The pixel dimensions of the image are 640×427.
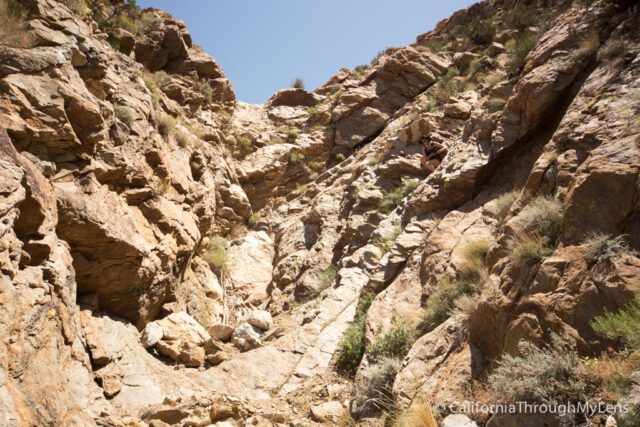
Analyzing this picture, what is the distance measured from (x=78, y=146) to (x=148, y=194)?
2038mm

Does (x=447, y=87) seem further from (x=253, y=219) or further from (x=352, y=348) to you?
(x=352, y=348)

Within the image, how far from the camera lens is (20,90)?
5.91 metres

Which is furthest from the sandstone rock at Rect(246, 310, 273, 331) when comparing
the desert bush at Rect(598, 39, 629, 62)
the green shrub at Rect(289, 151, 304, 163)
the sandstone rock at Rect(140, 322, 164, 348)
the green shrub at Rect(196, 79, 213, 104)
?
the green shrub at Rect(196, 79, 213, 104)

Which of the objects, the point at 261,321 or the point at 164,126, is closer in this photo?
the point at 261,321

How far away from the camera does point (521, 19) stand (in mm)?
14602

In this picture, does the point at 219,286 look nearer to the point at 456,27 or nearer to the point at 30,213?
the point at 30,213

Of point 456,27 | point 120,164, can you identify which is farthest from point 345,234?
point 456,27

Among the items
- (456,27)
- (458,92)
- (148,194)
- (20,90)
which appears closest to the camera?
(20,90)

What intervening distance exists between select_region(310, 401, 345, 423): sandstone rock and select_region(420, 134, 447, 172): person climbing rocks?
796cm

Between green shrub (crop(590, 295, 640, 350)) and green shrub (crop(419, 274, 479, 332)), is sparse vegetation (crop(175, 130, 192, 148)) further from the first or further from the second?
green shrub (crop(590, 295, 640, 350))

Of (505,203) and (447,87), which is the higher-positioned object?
(447,87)

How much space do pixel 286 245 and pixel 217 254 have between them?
283 centimetres

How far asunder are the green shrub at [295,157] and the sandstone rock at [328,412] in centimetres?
1393

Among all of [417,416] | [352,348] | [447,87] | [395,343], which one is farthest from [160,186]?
[447,87]
